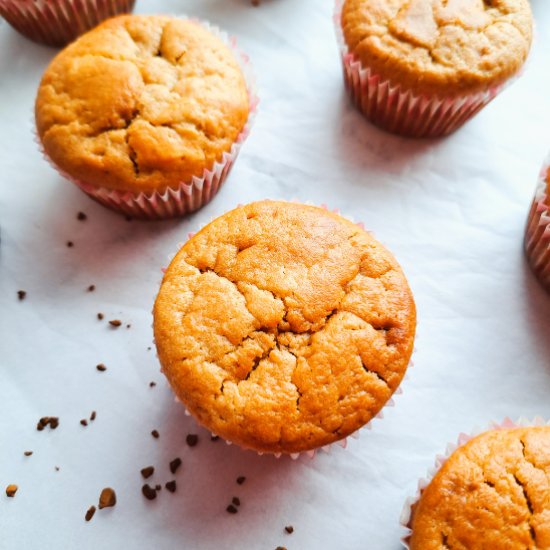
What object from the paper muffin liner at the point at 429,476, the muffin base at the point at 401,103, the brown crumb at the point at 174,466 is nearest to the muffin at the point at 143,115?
the muffin base at the point at 401,103

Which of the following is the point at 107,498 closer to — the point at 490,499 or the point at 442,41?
the point at 490,499

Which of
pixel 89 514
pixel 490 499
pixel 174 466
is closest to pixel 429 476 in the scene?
pixel 490 499

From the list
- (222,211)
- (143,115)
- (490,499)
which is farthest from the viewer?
(222,211)


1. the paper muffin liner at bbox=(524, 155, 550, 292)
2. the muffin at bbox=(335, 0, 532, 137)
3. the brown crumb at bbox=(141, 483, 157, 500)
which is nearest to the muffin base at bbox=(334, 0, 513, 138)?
the muffin at bbox=(335, 0, 532, 137)

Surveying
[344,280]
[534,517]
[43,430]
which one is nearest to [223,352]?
[344,280]

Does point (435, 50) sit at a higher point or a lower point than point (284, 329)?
higher

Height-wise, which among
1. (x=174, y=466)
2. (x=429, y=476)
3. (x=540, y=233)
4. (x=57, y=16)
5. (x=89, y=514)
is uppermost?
(x=57, y=16)

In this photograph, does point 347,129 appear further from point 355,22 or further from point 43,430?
point 43,430

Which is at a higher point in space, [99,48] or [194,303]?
[99,48]
